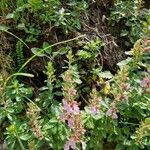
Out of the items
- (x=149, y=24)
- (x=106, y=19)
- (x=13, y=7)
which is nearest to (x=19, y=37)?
(x=13, y=7)

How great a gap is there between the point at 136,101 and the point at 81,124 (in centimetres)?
49

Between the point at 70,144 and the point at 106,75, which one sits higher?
the point at 106,75

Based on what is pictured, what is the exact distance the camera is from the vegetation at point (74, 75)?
2.60m

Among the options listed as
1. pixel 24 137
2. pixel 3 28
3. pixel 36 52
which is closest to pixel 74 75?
pixel 36 52

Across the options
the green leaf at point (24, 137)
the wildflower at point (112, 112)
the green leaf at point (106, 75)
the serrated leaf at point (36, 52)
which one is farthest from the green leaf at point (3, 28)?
the wildflower at point (112, 112)

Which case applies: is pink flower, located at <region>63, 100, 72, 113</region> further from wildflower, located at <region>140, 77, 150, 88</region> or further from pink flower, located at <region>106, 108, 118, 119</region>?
wildflower, located at <region>140, 77, 150, 88</region>

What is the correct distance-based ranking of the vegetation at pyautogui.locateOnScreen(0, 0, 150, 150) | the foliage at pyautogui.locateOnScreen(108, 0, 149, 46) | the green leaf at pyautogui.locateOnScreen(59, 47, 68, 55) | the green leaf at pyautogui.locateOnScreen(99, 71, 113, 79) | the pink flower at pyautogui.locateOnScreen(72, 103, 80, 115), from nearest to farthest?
the pink flower at pyautogui.locateOnScreen(72, 103, 80, 115) → the vegetation at pyautogui.locateOnScreen(0, 0, 150, 150) → the green leaf at pyautogui.locateOnScreen(99, 71, 113, 79) → the green leaf at pyautogui.locateOnScreen(59, 47, 68, 55) → the foliage at pyautogui.locateOnScreen(108, 0, 149, 46)

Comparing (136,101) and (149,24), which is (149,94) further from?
(149,24)

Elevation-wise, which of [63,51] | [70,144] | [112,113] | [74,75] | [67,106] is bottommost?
[70,144]

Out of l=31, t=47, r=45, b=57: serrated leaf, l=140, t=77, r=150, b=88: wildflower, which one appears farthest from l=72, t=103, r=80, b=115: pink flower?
l=31, t=47, r=45, b=57: serrated leaf

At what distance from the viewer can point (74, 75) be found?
110 inches

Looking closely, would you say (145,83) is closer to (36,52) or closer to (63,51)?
(63,51)

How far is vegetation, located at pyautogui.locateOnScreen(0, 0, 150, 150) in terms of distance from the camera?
260cm

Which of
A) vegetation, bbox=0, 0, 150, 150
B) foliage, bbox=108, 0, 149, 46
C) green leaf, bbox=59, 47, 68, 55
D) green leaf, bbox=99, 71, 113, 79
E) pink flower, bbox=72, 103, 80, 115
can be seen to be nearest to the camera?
pink flower, bbox=72, 103, 80, 115
